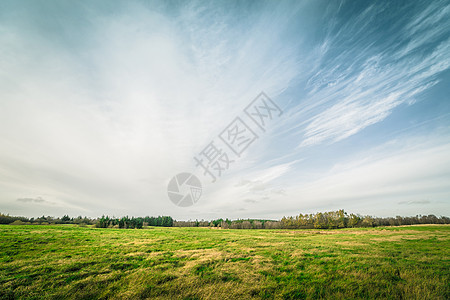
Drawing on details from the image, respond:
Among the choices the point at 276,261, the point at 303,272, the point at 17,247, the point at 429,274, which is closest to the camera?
the point at 429,274

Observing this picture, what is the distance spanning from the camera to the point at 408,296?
8422mm

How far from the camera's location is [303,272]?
1204cm

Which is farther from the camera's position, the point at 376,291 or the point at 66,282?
the point at 66,282

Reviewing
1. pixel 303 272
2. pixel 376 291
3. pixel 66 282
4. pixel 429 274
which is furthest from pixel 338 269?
pixel 66 282

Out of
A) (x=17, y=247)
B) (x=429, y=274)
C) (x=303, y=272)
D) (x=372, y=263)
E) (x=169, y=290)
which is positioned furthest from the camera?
(x=17, y=247)

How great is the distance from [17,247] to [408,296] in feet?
108

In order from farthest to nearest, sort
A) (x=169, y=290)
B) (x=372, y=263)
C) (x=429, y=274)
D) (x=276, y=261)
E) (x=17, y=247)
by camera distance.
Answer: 1. (x=17, y=247)
2. (x=276, y=261)
3. (x=372, y=263)
4. (x=429, y=274)
5. (x=169, y=290)

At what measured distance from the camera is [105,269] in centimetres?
1198

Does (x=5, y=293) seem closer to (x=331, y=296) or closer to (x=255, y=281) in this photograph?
(x=255, y=281)

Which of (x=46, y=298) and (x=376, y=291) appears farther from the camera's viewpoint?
(x=376, y=291)

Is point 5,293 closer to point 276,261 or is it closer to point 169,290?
point 169,290

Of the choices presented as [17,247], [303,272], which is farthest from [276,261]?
[17,247]

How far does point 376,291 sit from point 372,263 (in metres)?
7.33

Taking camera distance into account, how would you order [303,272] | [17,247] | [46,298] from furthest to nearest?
[17,247]
[303,272]
[46,298]
